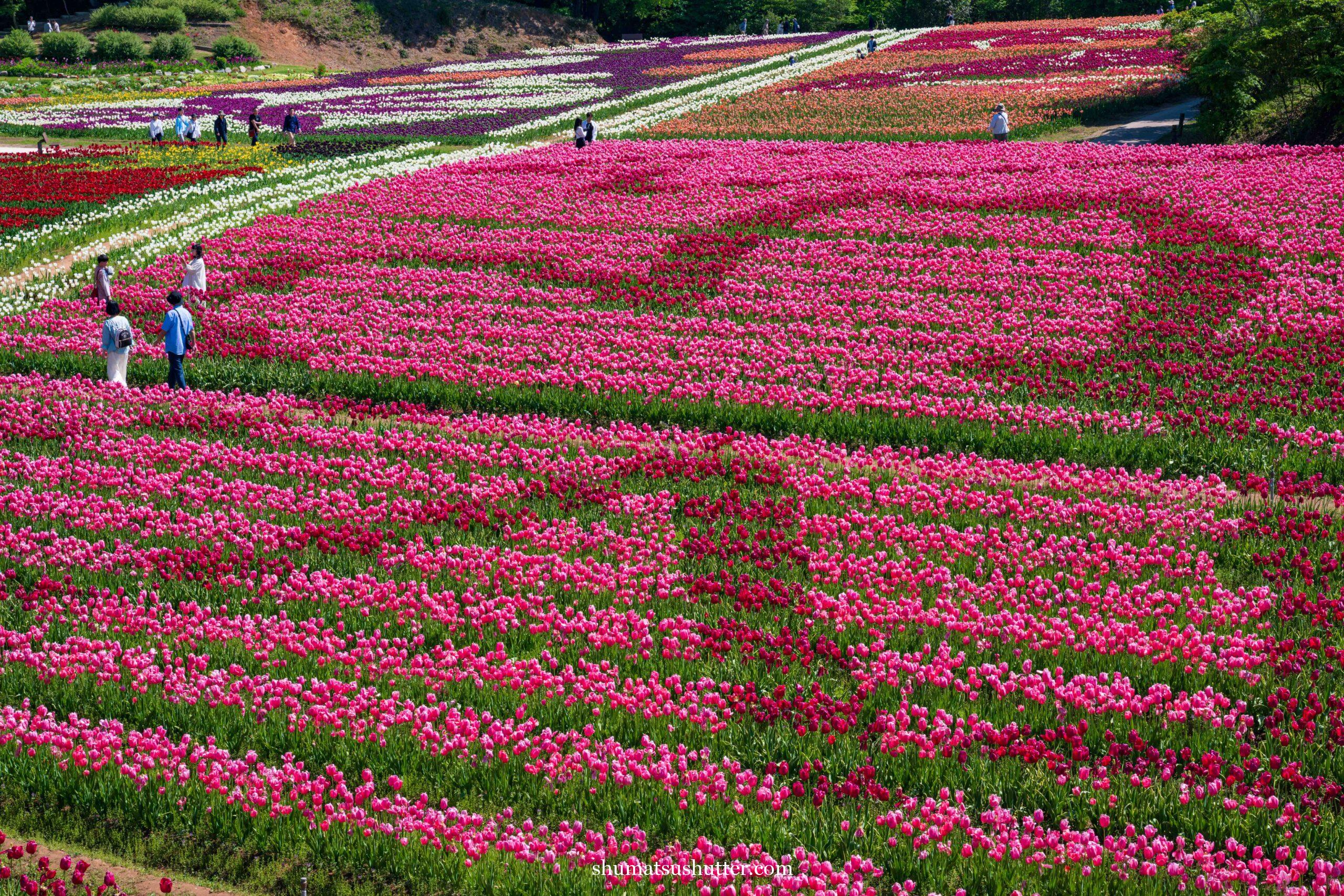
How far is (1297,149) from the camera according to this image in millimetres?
30094

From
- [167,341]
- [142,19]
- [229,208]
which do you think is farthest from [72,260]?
[142,19]

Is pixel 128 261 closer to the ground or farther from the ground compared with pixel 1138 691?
farther from the ground

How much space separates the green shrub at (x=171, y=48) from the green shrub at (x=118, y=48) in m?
0.98

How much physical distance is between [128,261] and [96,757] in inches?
844

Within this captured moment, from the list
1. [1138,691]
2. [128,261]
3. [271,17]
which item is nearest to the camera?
[1138,691]

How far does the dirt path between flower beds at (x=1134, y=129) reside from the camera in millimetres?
37478

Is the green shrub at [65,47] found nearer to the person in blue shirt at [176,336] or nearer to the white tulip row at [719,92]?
the white tulip row at [719,92]

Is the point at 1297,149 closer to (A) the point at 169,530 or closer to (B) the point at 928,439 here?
(B) the point at 928,439

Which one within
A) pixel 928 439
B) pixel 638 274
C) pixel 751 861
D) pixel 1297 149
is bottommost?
pixel 751 861

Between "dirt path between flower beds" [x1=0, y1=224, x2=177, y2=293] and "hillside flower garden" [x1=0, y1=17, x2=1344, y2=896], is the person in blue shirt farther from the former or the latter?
"dirt path between flower beds" [x1=0, y1=224, x2=177, y2=293]

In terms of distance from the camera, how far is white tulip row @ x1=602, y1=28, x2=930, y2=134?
48312mm

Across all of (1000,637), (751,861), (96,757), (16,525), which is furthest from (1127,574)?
(16,525)

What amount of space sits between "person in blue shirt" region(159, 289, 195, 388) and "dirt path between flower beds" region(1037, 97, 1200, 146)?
2803 centimetres

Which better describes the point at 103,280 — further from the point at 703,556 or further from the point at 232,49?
the point at 232,49
